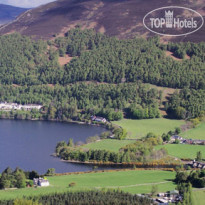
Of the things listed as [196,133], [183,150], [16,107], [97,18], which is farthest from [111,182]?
[97,18]

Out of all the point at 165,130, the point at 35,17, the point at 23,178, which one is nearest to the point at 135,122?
the point at 165,130

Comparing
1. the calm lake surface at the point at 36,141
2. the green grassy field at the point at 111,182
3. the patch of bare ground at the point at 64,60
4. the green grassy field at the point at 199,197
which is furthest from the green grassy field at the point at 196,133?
the patch of bare ground at the point at 64,60

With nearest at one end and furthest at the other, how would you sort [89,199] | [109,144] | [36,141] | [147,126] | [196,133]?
1. [89,199]
2. [109,144]
3. [36,141]
4. [196,133]
5. [147,126]

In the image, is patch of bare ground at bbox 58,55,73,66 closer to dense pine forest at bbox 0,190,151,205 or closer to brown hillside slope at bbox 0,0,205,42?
brown hillside slope at bbox 0,0,205,42

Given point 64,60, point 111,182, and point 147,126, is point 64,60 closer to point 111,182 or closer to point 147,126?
point 147,126

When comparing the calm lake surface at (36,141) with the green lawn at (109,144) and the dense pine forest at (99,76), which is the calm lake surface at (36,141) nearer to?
the green lawn at (109,144)

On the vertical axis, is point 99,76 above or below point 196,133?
above
